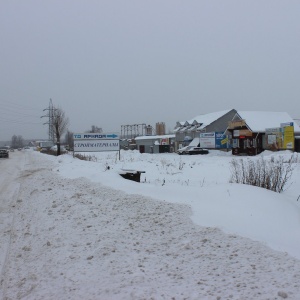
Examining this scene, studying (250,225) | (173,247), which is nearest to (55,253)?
(173,247)

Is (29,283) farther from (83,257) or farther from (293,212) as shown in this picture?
(293,212)

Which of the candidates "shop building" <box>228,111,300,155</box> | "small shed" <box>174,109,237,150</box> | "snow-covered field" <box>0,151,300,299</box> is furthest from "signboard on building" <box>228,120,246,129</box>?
"snow-covered field" <box>0,151,300,299</box>

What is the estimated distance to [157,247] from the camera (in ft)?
15.8

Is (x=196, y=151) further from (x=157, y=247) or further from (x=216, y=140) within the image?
(x=157, y=247)

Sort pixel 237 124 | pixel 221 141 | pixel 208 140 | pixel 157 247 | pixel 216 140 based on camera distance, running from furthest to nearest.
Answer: pixel 208 140 → pixel 221 141 → pixel 216 140 → pixel 237 124 → pixel 157 247

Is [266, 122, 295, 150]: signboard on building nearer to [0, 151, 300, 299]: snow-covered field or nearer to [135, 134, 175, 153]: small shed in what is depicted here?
[135, 134, 175, 153]: small shed

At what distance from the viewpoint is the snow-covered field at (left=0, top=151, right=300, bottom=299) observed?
3.52 metres

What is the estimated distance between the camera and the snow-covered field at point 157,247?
352cm

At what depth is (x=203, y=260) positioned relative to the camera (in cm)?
414

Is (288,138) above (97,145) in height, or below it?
above

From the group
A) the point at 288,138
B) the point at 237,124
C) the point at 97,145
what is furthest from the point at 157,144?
the point at 97,145

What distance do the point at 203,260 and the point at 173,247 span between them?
70 cm

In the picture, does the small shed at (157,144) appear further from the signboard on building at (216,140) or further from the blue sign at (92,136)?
the blue sign at (92,136)

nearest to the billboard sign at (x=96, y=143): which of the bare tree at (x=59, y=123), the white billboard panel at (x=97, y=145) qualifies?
the white billboard panel at (x=97, y=145)
